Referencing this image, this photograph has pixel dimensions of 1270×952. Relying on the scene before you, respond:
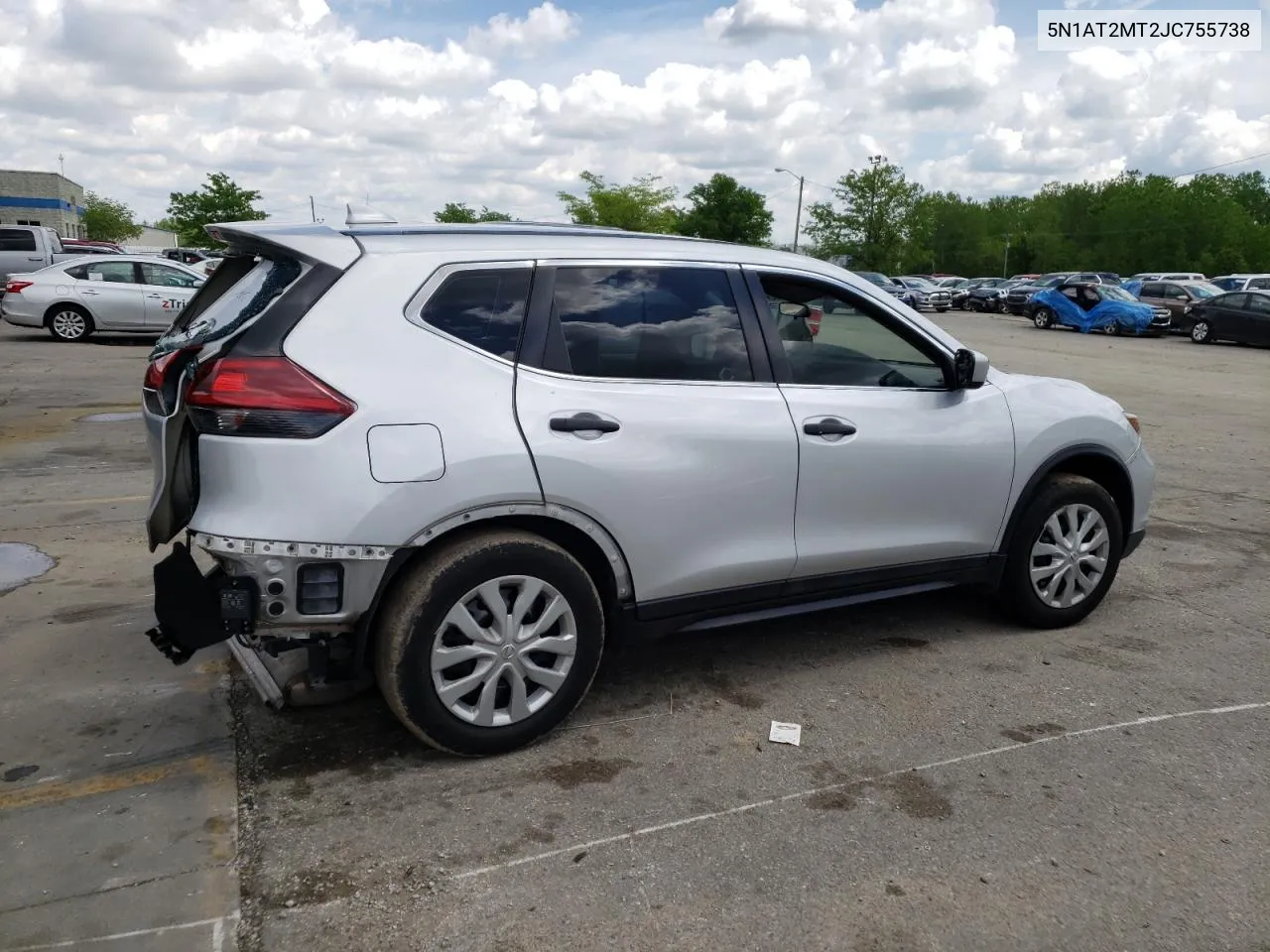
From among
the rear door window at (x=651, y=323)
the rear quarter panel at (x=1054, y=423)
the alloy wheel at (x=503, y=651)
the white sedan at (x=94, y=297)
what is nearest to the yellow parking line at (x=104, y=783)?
the alloy wheel at (x=503, y=651)

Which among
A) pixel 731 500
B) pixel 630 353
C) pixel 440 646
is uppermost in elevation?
pixel 630 353

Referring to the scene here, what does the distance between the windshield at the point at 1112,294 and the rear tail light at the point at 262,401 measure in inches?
1205

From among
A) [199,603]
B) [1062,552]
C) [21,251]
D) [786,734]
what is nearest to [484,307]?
[199,603]

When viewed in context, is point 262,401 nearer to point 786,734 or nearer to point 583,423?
point 583,423

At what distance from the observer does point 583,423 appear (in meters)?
3.56

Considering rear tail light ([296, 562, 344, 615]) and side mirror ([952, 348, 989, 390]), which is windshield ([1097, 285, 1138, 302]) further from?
rear tail light ([296, 562, 344, 615])

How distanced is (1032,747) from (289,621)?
104 inches

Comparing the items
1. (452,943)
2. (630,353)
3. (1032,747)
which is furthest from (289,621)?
(1032,747)

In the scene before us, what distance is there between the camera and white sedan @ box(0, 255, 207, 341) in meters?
18.4

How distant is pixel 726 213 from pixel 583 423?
295 ft

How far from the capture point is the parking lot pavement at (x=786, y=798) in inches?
110

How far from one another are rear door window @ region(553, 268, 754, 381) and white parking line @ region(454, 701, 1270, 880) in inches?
59.7

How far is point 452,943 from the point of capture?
2.66 meters

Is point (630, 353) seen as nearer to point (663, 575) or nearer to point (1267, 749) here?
point (663, 575)
